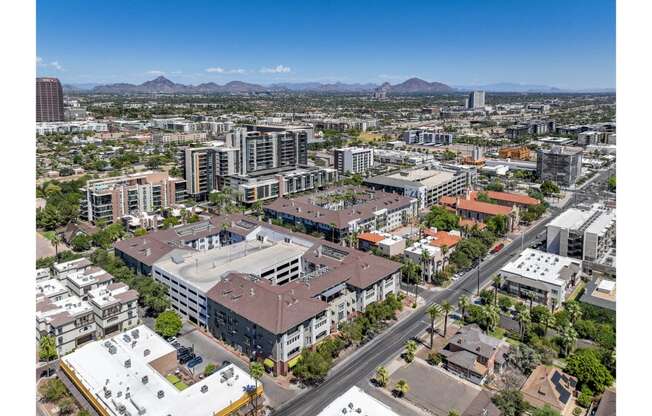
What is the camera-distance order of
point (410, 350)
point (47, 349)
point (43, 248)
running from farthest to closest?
point (43, 248), point (410, 350), point (47, 349)

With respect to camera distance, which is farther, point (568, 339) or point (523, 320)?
point (523, 320)

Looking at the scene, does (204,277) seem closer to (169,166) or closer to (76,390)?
(76,390)

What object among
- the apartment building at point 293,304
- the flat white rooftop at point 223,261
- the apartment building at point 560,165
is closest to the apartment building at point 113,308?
the flat white rooftop at point 223,261

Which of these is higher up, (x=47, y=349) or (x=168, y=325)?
(x=168, y=325)

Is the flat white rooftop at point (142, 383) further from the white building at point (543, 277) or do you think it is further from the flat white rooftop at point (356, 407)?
the white building at point (543, 277)

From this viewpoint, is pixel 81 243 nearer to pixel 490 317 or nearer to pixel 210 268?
pixel 210 268

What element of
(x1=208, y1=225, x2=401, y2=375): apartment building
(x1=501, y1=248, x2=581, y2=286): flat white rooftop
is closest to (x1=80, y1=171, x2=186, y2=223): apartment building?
(x1=208, y1=225, x2=401, y2=375): apartment building

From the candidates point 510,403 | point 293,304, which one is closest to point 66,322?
point 293,304
